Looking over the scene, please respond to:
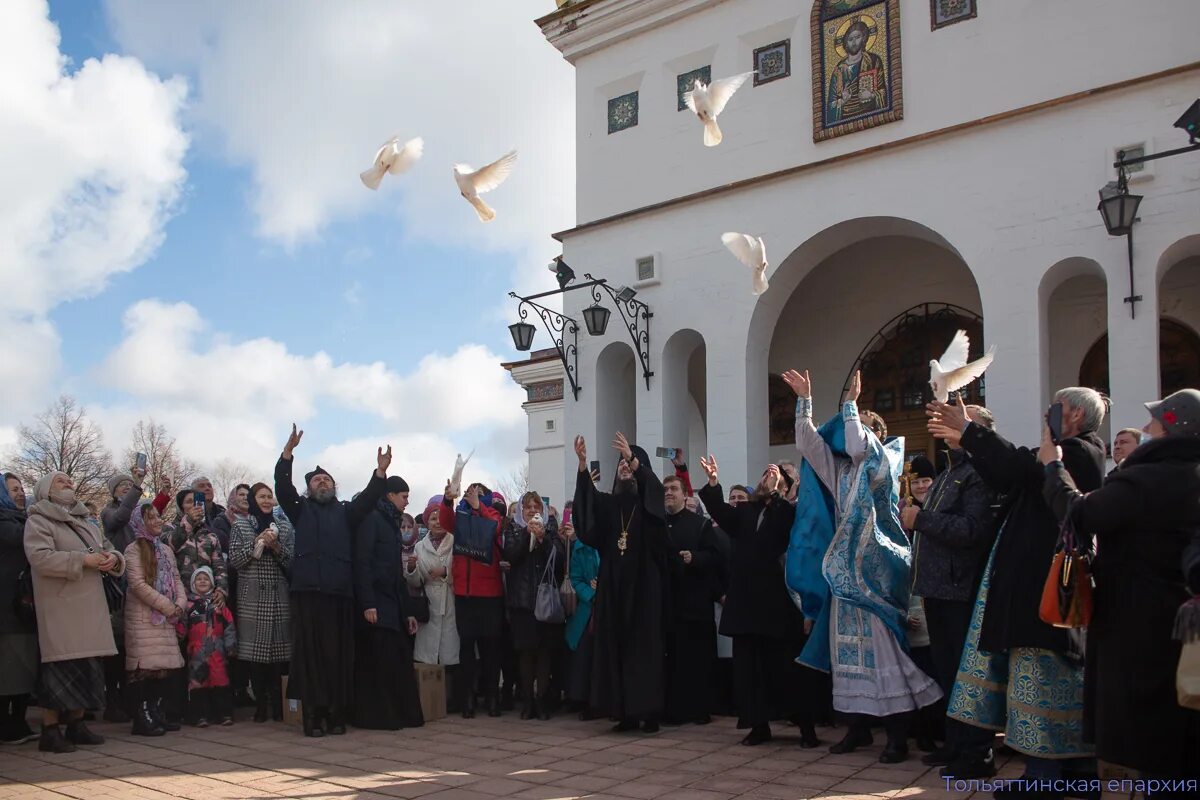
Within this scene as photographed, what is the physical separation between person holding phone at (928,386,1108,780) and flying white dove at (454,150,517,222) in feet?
14.3

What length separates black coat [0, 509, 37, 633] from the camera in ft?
23.3

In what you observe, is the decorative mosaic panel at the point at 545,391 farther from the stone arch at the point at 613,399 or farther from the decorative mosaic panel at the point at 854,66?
A: the decorative mosaic panel at the point at 854,66

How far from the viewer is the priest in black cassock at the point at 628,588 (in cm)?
767

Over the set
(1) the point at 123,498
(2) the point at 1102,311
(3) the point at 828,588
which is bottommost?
(3) the point at 828,588

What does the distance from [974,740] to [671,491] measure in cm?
337

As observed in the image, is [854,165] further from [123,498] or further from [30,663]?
[30,663]

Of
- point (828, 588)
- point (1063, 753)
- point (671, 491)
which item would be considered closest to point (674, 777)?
point (828, 588)

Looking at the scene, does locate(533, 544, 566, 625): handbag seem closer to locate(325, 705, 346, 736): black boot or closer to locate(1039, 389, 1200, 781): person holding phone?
locate(325, 705, 346, 736): black boot

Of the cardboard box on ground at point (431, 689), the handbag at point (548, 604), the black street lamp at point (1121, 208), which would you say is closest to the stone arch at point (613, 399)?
the handbag at point (548, 604)

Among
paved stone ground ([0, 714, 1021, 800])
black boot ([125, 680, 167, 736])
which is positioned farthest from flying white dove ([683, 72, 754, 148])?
black boot ([125, 680, 167, 736])

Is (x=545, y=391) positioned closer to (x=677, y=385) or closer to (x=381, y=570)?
(x=677, y=385)

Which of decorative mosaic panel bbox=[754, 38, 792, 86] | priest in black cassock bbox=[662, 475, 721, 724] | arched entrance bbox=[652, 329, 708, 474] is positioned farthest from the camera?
arched entrance bbox=[652, 329, 708, 474]

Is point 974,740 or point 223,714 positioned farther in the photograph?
point 223,714

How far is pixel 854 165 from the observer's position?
1227 cm
